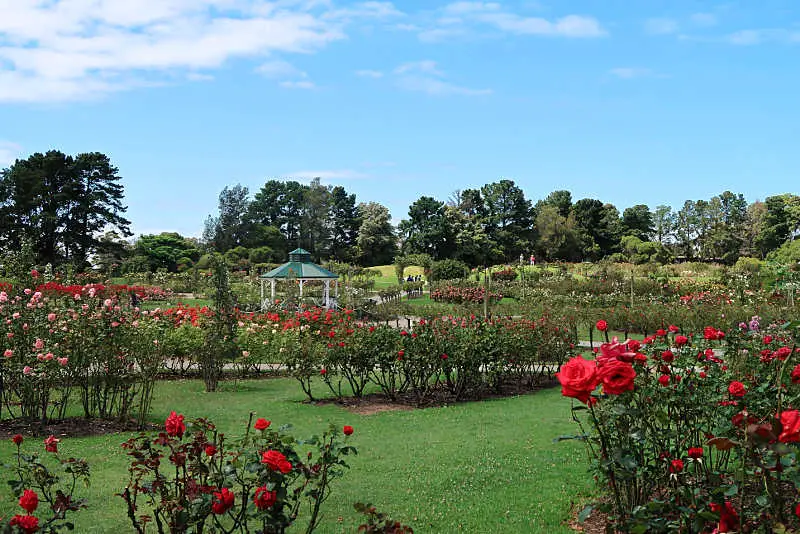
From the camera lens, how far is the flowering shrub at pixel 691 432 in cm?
198

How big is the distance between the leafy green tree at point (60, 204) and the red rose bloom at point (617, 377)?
121 ft

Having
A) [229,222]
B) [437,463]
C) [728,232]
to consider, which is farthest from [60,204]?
[728,232]

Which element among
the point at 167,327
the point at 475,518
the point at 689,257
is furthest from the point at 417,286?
the point at 689,257

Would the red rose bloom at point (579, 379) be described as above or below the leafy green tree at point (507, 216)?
below

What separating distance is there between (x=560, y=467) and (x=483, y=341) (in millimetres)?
3282

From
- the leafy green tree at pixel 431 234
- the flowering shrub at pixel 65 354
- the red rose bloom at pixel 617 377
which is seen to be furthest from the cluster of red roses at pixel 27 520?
the leafy green tree at pixel 431 234

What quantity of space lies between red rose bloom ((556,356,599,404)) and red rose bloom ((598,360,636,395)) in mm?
55

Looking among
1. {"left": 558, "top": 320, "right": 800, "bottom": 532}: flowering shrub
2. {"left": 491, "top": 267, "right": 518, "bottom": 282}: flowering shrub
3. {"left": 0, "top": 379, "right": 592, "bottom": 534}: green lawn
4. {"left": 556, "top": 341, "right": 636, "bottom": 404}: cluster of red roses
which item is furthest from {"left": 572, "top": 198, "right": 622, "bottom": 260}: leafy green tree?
{"left": 556, "top": 341, "right": 636, "bottom": 404}: cluster of red roses

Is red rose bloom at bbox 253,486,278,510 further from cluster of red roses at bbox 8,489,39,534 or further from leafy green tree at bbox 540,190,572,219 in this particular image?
leafy green tree at bbox 540,190,572,219

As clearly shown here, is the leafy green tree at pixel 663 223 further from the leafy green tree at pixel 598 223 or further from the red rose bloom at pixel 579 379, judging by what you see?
the red rose bloom at pixel 579 379

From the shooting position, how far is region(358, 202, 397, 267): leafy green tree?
4878 centimetres

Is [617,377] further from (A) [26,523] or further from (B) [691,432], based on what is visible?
(B) [691,432]

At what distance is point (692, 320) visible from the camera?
14.9 meters

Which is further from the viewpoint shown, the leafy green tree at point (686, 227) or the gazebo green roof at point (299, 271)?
the leafy green tree at point (686, 227)
